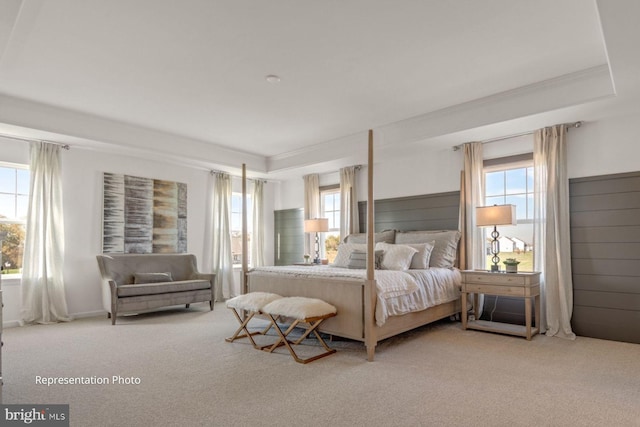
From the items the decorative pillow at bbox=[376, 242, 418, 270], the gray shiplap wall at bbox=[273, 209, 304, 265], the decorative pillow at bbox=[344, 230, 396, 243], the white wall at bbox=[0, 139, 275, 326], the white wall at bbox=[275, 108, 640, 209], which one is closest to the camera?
the white wall at bbox=[275, 108, 640, 209]

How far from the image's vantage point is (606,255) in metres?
4.06

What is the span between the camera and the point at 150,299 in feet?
17.2

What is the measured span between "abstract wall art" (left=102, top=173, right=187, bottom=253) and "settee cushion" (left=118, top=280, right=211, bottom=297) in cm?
86

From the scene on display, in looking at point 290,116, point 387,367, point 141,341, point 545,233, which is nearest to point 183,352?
point 141,341

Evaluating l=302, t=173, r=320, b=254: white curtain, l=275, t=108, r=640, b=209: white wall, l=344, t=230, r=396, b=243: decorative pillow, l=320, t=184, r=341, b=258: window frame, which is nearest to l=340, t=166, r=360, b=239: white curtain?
l=275, t=108, r=640, b=209: white wall

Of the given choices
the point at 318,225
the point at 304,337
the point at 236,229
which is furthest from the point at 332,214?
the point at 304,337

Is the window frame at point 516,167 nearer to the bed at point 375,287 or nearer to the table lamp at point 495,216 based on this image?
the table lamp at point 495,216

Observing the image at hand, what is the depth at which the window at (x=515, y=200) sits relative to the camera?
471 centimetres

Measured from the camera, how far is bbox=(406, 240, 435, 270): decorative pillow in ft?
15.5

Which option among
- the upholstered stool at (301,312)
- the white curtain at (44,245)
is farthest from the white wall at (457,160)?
the white curtain at (44,245)

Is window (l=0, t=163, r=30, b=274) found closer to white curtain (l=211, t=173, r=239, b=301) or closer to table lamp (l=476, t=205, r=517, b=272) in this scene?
white curtain (l=211, t=173, r=239, b=301)

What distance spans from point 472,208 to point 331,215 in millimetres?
2763

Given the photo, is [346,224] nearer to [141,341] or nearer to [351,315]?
[351,315]

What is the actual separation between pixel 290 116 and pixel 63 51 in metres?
2.43
